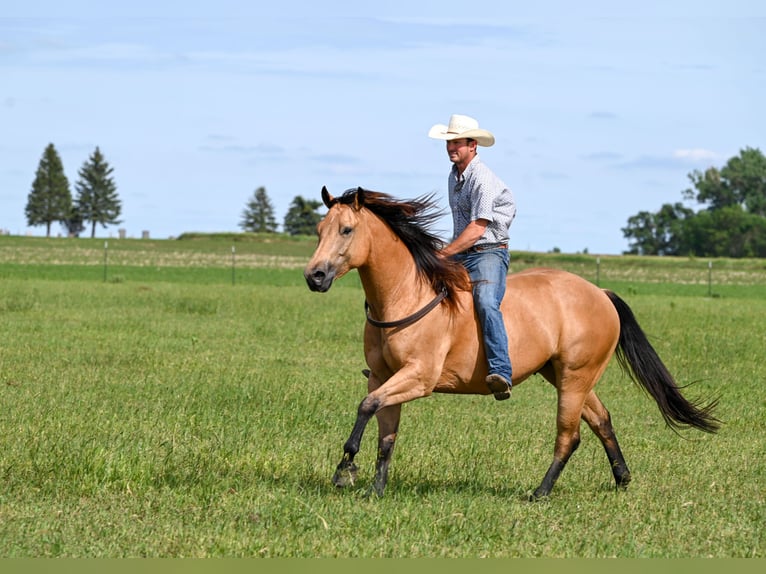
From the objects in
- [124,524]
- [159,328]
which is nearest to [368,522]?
[124,524]

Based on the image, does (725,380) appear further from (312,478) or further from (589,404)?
(312,478)

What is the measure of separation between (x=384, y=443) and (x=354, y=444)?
47 cm

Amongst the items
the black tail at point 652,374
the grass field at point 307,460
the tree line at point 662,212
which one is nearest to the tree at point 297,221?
the tree line at point 662,212

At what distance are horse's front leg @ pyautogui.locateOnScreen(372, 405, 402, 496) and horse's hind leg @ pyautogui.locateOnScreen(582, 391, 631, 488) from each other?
183cm

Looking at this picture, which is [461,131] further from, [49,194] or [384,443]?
[49,194]

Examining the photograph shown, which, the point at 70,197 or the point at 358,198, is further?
the point at 70,197

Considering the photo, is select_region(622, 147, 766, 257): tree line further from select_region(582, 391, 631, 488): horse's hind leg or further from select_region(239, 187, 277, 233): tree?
select_region(582, 391, 631, 488): horse's hind leg

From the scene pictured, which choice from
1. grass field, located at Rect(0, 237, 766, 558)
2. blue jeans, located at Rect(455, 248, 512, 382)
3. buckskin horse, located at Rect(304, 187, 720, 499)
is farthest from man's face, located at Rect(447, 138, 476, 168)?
grass field, located at Rect(0, 237, 766, 558)

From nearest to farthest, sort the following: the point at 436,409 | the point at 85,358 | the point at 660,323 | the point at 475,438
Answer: the point at 475,438
the point at 436,409
the point at 85,358
the point at 660,323

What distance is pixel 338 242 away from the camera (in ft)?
24.9

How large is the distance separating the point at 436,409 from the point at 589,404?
4.19 metres

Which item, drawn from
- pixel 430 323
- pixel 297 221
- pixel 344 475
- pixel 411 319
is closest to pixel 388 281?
pixel 411 319

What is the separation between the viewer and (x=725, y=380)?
16.4 meters

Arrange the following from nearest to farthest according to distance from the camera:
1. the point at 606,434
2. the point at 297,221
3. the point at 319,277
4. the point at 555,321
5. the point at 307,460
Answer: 1. the point at 319,277
2. the point at 555,321
3. the point at 606,434
4. the point at 307,460
5. the point at 297,221
